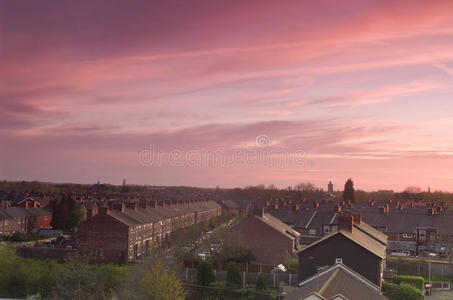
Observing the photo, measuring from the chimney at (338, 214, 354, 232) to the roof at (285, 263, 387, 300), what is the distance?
359 centimetres

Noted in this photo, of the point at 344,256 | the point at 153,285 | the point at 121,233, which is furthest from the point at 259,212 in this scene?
the point at 153,285

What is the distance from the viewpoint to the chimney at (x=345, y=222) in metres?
15.7

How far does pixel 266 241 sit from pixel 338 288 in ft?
39.2

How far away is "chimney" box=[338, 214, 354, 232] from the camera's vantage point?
51.6 ft

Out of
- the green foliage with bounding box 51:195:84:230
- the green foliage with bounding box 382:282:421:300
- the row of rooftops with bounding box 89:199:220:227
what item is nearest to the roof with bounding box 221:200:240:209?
the row of rooftops with bounding box 89:199:220:227

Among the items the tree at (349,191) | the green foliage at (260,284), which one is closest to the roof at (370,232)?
the green foliage at (260,284)

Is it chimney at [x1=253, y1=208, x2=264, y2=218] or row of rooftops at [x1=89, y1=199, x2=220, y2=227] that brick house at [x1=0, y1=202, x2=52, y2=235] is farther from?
chimney at [x1=253, y1=208, x2=264, y2=218]

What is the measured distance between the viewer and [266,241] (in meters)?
21.8

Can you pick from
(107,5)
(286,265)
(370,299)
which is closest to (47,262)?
(286,265)

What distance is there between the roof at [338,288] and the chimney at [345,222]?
3594 millimetres

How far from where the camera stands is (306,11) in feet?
33.5

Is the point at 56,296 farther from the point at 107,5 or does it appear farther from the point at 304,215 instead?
the point at 304,215

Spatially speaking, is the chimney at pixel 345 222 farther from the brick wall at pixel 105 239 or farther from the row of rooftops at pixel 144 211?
the row of rooftops at pixel 144 211

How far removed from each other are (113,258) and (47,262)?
589cm
